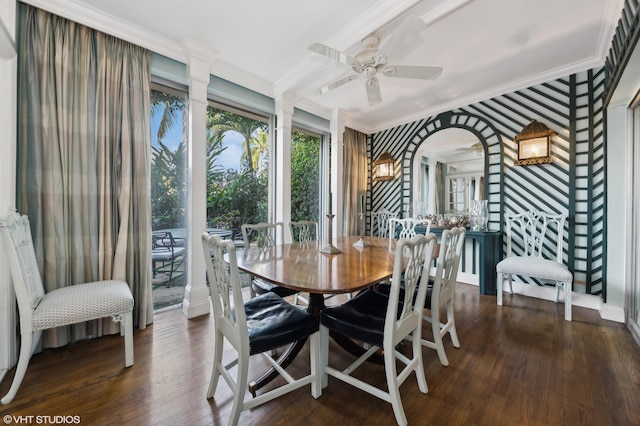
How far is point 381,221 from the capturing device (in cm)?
492

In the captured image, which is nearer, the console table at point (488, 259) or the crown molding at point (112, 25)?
the crown molding at point (112, 25)

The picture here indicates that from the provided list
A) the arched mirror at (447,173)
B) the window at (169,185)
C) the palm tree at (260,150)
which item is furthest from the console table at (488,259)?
the window at (169,185)

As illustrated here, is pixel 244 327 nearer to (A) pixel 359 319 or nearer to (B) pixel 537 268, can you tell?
(A) pixel 359 319

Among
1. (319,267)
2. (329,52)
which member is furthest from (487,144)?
(319,267)

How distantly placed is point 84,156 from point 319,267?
84.9 inches

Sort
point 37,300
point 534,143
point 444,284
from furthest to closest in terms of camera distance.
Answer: point 534,143
point 444,284
point 37,300

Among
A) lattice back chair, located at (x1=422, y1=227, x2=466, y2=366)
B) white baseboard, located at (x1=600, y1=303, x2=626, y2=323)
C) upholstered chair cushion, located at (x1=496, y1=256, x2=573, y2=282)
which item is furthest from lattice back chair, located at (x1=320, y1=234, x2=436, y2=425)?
white baseboard, located at (x1=600, y1=303, x2=626, y2=323)

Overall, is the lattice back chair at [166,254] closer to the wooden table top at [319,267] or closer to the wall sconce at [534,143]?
the wooden table top at [319,267]

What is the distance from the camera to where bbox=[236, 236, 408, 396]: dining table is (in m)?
1.32

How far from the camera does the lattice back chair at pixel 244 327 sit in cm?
123

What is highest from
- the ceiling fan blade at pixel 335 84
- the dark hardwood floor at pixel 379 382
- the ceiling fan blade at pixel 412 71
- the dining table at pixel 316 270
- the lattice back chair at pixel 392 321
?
the ceiling fan blade at pixel 335 84

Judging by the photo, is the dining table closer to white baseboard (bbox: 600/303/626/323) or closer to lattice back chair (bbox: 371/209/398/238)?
white baseboard (bbox: 600/303/626/323)

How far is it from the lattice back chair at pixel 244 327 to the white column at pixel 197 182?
1.32 m

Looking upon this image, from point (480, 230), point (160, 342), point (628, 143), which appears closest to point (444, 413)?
point (160, 342)
